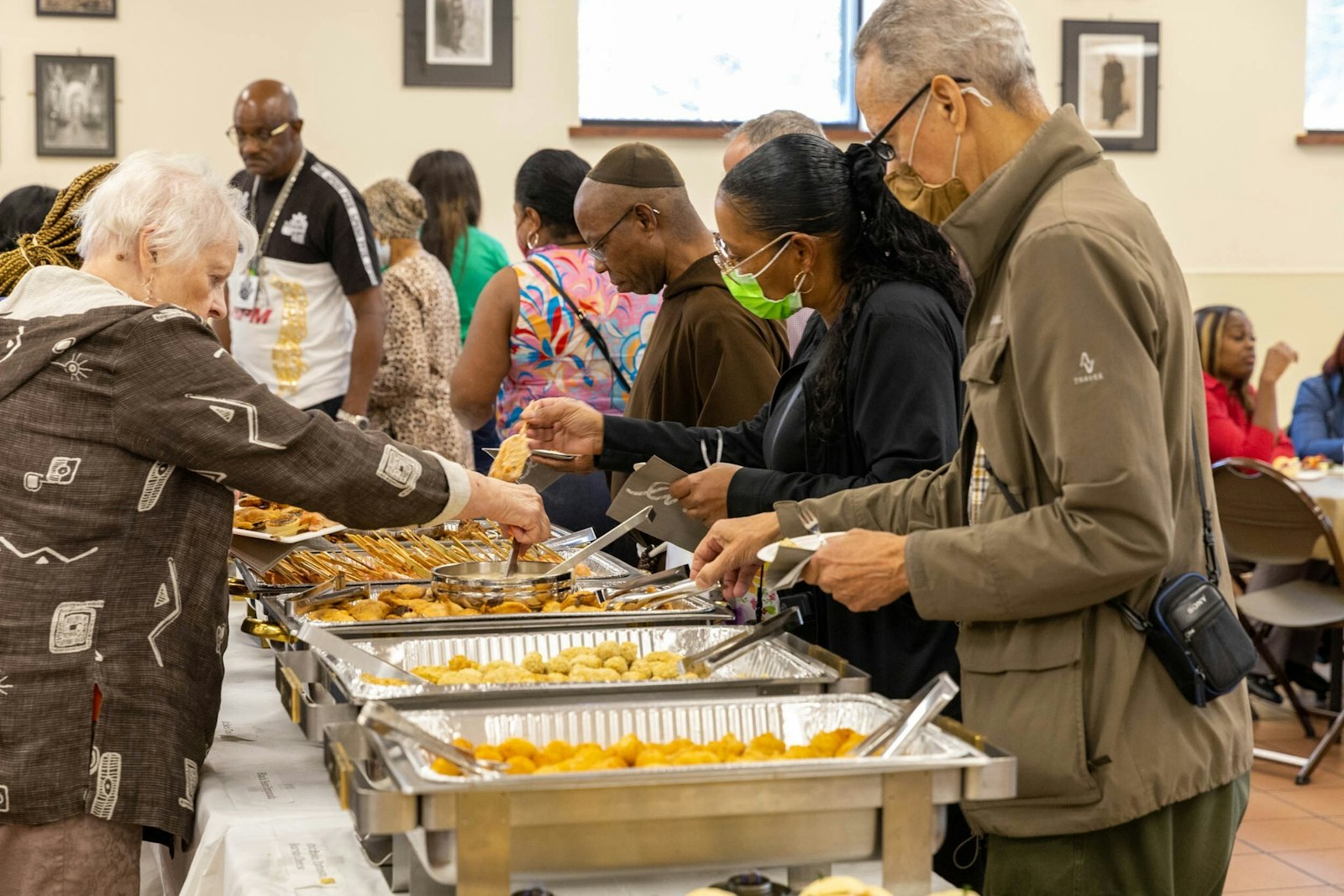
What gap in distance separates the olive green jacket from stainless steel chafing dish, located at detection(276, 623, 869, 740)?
175 millimetres

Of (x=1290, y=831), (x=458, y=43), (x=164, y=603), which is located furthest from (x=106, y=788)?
(x=458, y=43)

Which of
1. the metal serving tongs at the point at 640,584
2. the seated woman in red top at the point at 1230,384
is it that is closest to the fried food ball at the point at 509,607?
the metal serving tongs at the point at 640,584

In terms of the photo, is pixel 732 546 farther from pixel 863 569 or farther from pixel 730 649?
pixel 863 569

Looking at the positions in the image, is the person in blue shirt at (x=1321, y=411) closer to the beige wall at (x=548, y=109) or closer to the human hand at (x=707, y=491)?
the beige wall at (x=548, y=109)

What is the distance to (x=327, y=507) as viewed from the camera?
72.2 inches

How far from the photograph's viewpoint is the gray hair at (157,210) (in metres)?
1.89

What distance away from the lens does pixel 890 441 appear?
6.48 feet

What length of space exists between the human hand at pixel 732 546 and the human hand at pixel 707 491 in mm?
279

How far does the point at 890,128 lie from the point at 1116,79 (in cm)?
653

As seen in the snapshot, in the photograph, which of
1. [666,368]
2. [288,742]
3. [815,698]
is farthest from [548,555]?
[815,698]

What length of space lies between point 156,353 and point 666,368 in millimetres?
1227

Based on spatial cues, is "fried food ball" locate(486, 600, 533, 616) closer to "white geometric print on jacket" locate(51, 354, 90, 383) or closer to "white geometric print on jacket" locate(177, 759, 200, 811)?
"white geometric print on jacket" locate(177, 759, 200, 811)

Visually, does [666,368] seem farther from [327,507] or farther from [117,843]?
[117,843]

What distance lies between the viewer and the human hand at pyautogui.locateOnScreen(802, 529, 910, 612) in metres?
1.49
